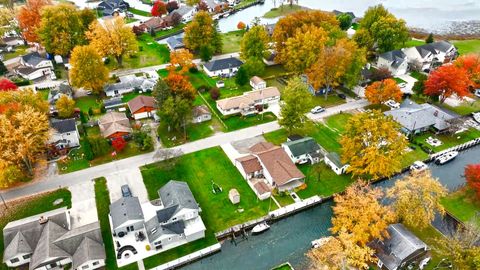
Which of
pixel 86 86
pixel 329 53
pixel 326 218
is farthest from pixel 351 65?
pixel 86 86

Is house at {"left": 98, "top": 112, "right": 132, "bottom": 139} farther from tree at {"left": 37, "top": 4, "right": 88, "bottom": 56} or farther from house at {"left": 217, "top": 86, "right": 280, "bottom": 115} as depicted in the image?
tree at {"left": 37, "top": 4, "right": 88, "bottom": 56}

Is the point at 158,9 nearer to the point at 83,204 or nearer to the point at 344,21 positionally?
the point at 344,21

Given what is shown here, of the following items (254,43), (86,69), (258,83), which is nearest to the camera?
(86,69)

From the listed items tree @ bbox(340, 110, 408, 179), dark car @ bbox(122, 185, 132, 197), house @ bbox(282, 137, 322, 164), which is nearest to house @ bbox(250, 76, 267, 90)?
house @ bbox(282, 137, 322, 164)

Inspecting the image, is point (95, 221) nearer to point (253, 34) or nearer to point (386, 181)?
point (386, 181)

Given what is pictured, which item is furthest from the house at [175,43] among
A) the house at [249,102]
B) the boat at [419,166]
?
the boat at [419,166]

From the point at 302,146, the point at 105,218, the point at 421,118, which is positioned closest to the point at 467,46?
the point at 421,118
